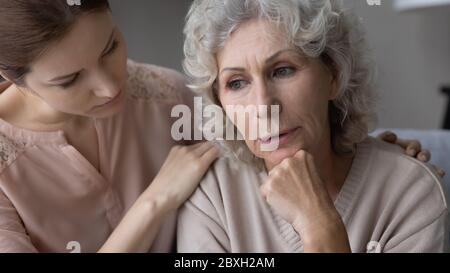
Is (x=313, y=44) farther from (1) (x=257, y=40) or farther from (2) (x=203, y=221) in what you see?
(2) (x=203, y=221)

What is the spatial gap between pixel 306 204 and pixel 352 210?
176 mm

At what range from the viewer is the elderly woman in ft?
2.65

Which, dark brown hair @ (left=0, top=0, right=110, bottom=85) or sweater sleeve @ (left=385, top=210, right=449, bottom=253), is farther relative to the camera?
sweater sleeve @ (left=385, top=210, right=449, bottom=253)

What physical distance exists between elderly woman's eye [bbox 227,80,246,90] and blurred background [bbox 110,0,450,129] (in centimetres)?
13

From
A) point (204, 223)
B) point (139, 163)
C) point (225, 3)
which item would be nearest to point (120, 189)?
point (139, 163)

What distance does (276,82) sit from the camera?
2.72ft

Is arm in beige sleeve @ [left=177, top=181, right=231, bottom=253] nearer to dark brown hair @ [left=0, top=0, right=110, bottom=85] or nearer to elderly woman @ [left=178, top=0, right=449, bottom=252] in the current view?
elderly woman @ [left=178, top=0, right=449, bottom=252]

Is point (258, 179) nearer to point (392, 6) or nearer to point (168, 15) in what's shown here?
point (168, 15)

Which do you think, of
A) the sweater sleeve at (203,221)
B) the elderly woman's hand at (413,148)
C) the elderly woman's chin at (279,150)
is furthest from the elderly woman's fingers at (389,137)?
the sweater sleeve at (203,221)

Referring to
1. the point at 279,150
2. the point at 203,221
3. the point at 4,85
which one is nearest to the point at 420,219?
the point at 279,150

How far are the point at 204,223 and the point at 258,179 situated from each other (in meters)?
0.13

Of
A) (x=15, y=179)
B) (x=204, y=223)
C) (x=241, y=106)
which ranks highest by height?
(x=241, y=106)

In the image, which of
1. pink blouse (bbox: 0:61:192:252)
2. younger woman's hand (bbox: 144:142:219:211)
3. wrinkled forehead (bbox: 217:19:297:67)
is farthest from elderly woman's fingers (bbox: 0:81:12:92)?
wrinkled forehead (bbox: 217:19:297:67)

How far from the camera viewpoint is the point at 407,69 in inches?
45.1
